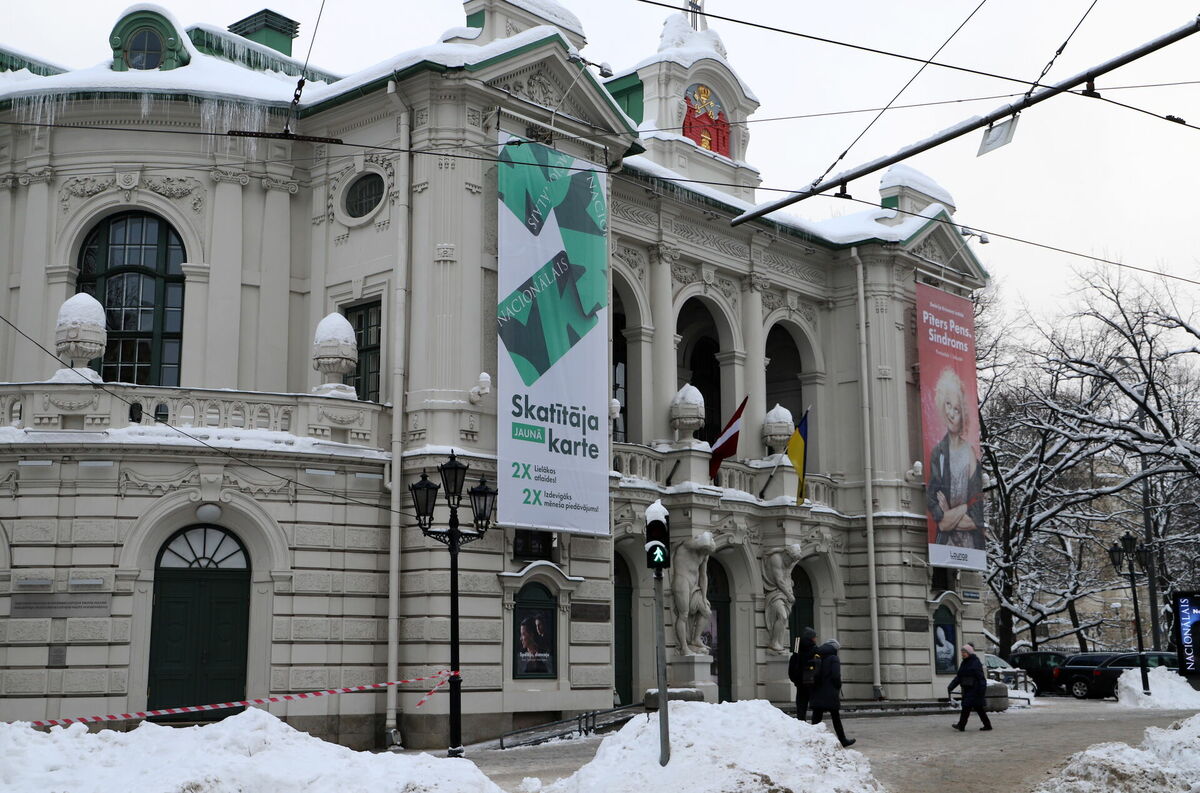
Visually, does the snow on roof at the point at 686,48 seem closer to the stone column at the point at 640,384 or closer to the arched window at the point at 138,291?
the stone column at the point at 640,384

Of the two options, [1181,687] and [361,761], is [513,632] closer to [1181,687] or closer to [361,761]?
[361,761]

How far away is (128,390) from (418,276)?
17.6ft

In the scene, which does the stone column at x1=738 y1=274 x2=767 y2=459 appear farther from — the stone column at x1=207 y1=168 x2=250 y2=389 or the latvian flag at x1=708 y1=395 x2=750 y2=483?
the stone column at x1=207 y1=168 x2=250 y2=389

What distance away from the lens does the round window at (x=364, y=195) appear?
27.0 metres

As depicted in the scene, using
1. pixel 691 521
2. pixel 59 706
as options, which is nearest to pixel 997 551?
pixel 691 521

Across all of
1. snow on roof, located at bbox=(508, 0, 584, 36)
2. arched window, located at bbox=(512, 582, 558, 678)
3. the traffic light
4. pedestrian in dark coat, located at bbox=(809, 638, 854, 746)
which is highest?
snow on roof, located at bbox=(508, 0, 584, 36)

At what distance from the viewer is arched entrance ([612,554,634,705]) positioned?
98.2 ft

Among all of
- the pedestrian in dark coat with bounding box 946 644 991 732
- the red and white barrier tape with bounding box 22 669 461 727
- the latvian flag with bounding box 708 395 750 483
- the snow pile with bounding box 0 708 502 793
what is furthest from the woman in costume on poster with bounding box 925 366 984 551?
the snow pile with bounding box 0 708 502 793

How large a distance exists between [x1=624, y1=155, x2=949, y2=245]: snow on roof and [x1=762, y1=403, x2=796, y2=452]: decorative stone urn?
477 centimetres

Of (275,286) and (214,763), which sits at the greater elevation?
(275,286)

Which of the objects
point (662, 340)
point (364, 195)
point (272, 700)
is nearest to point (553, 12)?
point (364, 195)

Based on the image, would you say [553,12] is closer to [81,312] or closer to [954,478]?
[81,312]

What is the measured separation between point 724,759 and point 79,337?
13590 mm

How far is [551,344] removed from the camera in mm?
26047
